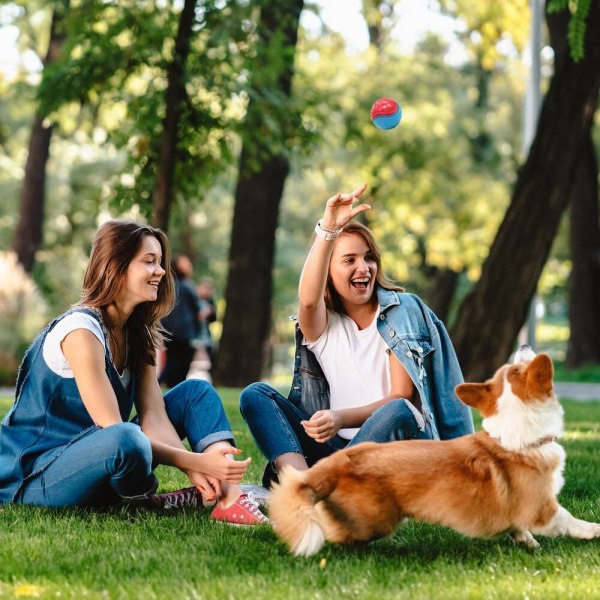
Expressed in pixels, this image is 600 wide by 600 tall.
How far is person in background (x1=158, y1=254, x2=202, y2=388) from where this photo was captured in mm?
12586

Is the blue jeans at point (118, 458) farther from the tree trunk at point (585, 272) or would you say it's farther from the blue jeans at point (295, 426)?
the tree trunk at point (585, 272)

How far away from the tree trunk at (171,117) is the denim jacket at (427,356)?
6404 millimetres

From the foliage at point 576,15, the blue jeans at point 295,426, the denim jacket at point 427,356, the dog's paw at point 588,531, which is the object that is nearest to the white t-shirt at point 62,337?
the blue jeans at point 295,426

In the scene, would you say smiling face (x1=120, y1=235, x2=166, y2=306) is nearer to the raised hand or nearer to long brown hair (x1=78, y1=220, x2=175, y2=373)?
long brown hair (x1=78, y1=220, x2=175, y2=373)

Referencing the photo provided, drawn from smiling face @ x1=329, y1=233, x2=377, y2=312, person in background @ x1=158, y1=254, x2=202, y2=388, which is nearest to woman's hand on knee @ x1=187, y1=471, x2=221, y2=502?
smiling face @ x1=329, y1=233, x2=377, y2=312

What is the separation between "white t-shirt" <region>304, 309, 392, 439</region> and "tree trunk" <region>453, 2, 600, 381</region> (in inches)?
274

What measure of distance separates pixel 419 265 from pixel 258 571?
27988 mm

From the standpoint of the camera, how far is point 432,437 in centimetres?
460

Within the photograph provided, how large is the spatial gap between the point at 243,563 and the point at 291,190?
32.2m

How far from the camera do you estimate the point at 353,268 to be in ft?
15.9

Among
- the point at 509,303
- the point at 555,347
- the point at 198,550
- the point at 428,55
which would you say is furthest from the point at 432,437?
the point at 555,347

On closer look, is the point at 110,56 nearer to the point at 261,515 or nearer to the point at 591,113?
the point at 591,113

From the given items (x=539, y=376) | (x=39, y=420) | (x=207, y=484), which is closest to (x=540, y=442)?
(x=539, y=376)

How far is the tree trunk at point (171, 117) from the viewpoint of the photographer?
11.0 m
